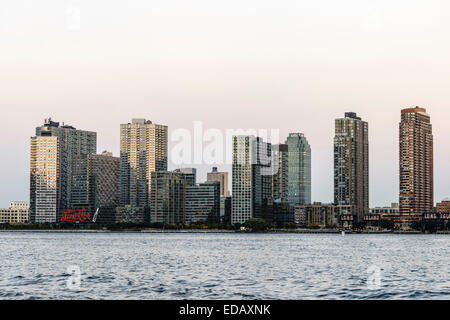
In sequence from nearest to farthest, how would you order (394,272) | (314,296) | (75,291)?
(314,296) < (75,291) < (394,272)

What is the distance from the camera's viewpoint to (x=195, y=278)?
189 feet

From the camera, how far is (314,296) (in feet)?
143

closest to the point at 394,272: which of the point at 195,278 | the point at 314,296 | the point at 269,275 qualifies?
the point at 269,275

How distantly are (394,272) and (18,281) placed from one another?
36.2m

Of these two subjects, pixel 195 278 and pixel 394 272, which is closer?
pixel 195 278
